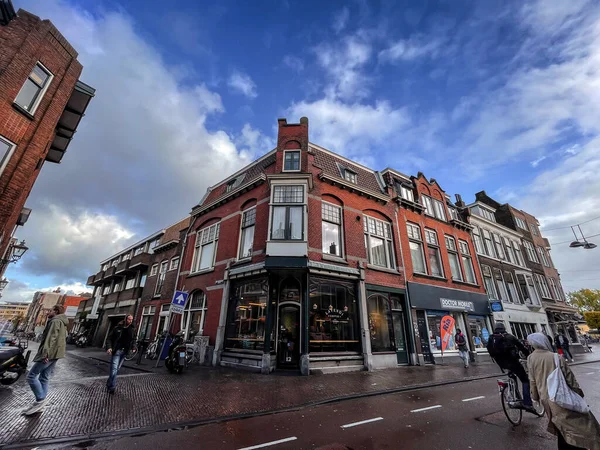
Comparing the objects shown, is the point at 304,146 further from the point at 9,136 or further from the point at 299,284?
the point at 9,136

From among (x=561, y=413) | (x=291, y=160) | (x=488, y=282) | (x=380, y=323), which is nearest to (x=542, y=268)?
(x=488, y=282)

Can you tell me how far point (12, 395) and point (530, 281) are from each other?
33190mm

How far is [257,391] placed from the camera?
7598 millimetres

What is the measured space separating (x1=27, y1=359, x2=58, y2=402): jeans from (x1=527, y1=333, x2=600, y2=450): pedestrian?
854cm

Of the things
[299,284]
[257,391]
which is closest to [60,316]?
[257,391]

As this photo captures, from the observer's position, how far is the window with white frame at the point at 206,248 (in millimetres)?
16219

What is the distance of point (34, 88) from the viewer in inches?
373

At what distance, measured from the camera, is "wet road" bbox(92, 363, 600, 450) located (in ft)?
Answer: 13.8

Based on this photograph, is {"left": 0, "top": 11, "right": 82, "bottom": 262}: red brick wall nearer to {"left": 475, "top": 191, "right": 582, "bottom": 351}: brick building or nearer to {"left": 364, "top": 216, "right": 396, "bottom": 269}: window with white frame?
{"left": 364, "top": 216, "right": 396, "bottom": 269}: window with white frame

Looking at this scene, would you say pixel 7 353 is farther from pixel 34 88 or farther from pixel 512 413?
pixel 512 413

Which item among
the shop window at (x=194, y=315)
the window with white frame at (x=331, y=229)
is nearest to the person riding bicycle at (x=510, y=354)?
the window with white frame at (x=331, y=229)

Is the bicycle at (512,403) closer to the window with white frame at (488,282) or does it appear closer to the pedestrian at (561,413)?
the pedestrian at (561,413)

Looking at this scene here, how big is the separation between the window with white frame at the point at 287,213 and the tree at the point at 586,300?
Result: 64.4 metres

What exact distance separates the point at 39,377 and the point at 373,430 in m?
6.80
